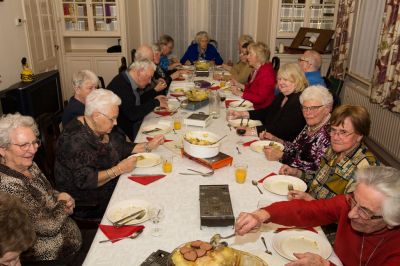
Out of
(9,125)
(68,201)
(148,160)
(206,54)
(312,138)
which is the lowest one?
(68,201)

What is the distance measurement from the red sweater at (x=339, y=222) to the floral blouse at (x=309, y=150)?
701 millimetres

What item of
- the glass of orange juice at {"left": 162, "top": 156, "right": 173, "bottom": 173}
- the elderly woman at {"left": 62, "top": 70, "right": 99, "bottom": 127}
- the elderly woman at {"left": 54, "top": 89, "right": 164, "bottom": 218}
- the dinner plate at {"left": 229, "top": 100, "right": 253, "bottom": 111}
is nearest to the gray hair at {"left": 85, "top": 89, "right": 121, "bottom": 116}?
the elderly woman at {"left": 54, "top": 89, "right": 164, "bottom": 218}

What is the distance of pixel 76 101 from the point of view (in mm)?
2723

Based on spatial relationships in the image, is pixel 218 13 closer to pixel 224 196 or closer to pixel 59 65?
pixel 59 65

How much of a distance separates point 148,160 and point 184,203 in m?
0.59

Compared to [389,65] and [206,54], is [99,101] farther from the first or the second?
[206,54]

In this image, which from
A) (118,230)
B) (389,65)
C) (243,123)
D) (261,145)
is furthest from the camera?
(389,65)

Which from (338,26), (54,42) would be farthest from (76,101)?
(338,26)

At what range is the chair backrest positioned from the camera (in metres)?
2.10

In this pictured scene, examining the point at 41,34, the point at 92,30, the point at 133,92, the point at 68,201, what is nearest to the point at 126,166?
the point at 68,201

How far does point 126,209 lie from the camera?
1682 mm

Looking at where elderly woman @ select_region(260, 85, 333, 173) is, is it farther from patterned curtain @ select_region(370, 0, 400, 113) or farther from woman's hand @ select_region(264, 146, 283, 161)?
patterned curtain @ select_region(370, 0, 400, 113)

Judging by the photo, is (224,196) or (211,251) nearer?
(211,251)

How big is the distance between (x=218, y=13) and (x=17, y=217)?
6.34 metres
